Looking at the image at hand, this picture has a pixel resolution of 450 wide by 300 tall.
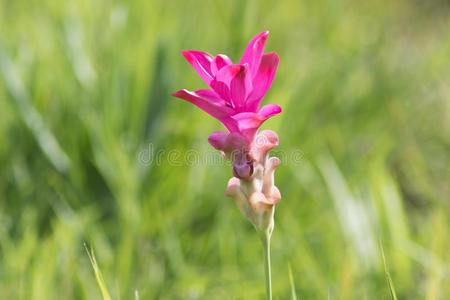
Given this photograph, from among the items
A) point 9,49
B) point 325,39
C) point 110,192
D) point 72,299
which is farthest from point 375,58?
point 72,299

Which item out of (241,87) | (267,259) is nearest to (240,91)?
(241,87)

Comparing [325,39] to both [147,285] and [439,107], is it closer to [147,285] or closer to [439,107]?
[439,107]
